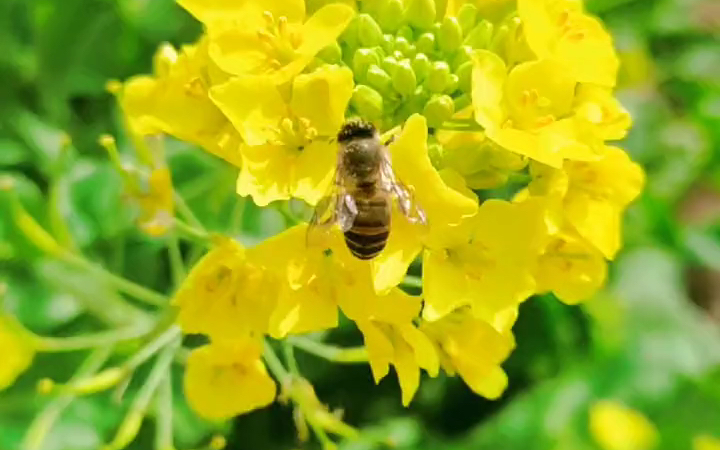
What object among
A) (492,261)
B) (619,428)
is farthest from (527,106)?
(619,428)

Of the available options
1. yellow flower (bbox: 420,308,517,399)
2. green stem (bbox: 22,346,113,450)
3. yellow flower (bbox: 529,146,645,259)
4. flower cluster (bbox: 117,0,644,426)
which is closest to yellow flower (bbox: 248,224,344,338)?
flower cluster (bbox: 117,0,644,426)

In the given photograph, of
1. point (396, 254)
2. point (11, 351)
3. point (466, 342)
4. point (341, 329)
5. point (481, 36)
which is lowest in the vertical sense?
point (341, 329)

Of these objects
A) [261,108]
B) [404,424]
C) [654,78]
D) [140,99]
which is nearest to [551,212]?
[261,108]

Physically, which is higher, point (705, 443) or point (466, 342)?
point (466, 342)

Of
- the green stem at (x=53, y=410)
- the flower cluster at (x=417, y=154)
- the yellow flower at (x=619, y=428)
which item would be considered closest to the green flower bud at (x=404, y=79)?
the flower cluster at (x=417, y=154)

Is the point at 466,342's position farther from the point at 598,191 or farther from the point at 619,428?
the point at 619,428

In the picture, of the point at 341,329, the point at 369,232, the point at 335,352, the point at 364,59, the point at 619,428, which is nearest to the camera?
the point at 369,232

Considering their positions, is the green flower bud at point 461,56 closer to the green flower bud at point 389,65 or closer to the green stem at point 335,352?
the green flower bud at point 389,65
